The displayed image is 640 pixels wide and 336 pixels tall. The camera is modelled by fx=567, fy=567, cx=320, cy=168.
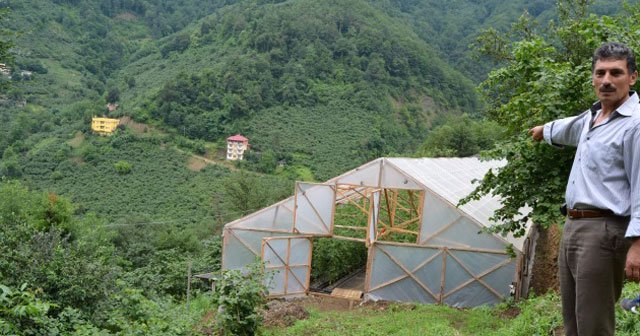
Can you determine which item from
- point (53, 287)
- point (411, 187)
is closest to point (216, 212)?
point (411, 187)

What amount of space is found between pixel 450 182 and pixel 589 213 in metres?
12.2

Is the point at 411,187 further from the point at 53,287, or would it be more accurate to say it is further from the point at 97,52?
the point at 97,52

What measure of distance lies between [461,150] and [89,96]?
56.3m

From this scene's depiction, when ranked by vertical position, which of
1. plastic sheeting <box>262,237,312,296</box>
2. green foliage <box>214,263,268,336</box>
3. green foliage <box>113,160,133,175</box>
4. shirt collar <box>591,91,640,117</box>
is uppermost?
shirt collar <box>591,91,640,117</box>

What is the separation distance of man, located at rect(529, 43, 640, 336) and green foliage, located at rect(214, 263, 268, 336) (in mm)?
5379

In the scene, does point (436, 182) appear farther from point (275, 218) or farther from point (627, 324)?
point (627, 324)

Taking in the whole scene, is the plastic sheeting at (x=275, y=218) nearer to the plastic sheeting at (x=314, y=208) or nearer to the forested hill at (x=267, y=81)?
the plastic sheeting at (x=314, y=208)

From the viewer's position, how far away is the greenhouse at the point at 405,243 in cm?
1236

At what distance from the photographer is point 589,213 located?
2766 mm

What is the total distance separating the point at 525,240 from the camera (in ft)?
40.8

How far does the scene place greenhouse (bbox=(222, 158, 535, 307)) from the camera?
12359mm

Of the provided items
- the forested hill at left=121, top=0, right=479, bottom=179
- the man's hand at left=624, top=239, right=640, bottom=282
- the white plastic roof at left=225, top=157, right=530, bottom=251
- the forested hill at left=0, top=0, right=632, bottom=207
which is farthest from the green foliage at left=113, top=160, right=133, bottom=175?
the man's hand at left=624, top=239, right=640, bottom=282

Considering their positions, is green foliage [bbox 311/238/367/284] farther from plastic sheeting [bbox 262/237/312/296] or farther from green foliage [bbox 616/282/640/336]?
green foliage [bbox 616/282/640/336]

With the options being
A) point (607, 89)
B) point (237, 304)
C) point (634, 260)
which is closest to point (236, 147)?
point (237, 304)
